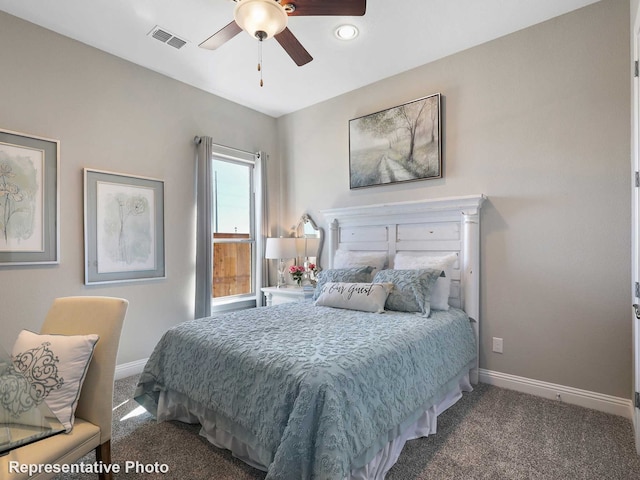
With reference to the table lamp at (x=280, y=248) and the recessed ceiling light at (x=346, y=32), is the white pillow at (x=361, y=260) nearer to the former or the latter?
the table lamp at (x=280, y=248)

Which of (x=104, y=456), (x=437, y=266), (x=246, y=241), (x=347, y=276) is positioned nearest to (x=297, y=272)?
(x=246, y=241)

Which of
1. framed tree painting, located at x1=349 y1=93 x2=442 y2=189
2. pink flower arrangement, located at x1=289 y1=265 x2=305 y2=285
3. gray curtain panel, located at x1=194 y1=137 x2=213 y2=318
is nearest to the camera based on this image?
framed tree painting, located at x1=349 y1=93 x2=442 y2=189

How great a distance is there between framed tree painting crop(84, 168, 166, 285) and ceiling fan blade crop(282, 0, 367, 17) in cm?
221

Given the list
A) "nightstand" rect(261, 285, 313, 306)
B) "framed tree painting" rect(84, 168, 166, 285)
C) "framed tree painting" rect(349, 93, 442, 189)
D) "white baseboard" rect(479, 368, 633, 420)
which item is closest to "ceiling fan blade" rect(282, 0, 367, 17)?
"framed tree painting" rect(349, 93, 442, 189)

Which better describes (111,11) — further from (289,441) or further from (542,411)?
(542,411)

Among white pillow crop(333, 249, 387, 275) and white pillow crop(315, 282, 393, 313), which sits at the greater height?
white pillow crop(333, 249, 387, 275)

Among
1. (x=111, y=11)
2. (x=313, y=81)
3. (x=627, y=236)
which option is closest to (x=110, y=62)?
(x=111, y=11)

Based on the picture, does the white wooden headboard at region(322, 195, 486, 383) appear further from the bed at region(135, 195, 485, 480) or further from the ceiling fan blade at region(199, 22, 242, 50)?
the ceiling fan blade at region(199, 22, 242, 50)

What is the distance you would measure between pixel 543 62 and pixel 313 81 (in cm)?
209

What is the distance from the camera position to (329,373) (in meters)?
1.51

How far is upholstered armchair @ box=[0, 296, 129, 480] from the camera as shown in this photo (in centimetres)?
131

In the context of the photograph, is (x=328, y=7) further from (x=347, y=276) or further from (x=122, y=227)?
(x=122, y=227)

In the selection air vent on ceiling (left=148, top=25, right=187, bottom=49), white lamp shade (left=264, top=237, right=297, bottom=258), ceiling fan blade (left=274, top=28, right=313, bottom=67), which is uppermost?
air vent on ceiling (left=148, top=25, right=187, bottom=49)

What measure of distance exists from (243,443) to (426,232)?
2.30 meters
